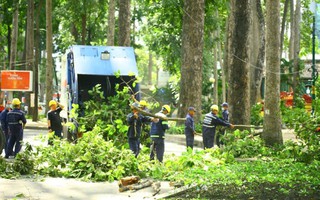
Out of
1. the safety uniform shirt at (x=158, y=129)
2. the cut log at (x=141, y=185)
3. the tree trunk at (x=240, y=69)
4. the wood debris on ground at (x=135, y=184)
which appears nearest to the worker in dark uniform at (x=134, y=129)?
the safety uniform shirt at (x=158, y=129)

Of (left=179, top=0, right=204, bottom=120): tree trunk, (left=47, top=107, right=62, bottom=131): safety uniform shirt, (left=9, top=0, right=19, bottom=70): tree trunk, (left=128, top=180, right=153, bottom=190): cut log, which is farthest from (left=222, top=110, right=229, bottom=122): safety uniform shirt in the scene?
(left=9, top=0, right=19, bottom=70): tree trunk

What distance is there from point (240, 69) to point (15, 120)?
28.5 ft

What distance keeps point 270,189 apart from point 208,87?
49.5m

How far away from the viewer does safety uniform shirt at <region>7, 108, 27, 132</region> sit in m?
22.1

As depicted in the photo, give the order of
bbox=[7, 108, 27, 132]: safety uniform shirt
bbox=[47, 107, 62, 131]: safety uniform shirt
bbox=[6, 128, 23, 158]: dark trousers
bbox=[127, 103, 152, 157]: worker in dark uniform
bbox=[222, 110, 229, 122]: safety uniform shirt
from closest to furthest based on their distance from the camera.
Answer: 1. bbox=[127, 103, 152, 157]: worker in dark uniform
2. bbox=[6, 128, 23, 158]: dark trousers
3. bbox=[7, 108, 27, 132]: safety uniform shirt
4. bbox=[47, 107, 62, 131]: safety uniform shirt
5. bbox=[222, 110, 229, 122]: safety uniform shirt

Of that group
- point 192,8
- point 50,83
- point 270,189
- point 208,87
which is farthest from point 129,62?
point 208,87

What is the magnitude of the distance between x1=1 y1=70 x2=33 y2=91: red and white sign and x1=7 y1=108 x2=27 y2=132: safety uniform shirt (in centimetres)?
2522

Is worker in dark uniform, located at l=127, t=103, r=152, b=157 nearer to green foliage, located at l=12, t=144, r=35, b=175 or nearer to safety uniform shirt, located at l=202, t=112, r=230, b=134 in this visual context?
green foliage, located at l=12, t=144, r=35, b=175

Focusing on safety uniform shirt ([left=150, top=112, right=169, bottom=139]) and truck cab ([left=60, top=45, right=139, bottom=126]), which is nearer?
safety uniform shirt ([left=150, top=112, right=169, bottom=139])

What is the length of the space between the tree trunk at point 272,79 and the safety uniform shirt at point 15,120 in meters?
6.91

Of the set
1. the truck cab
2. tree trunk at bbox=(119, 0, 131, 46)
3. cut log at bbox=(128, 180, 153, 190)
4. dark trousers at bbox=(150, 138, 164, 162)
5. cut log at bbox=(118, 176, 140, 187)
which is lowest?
cut log at bbox=(128, 180, 153, 190)

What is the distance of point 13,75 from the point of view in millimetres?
47438

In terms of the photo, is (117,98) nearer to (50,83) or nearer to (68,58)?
(68,58)

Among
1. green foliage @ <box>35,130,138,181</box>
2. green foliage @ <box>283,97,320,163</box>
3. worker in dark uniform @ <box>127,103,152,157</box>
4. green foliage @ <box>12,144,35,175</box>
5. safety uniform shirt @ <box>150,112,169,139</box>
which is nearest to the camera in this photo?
green foliage @ <box>35,130,138,181</box>
